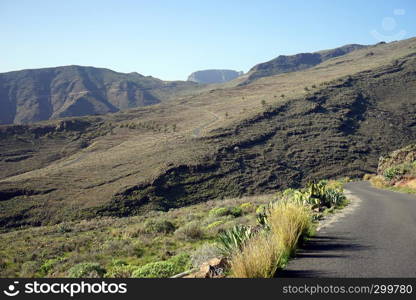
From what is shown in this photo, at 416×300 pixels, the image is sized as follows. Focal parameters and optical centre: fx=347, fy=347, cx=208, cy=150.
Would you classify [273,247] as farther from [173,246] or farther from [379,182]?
[379,182]

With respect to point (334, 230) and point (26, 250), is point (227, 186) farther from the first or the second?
point (334, 230)

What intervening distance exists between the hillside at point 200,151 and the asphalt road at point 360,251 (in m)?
34.3

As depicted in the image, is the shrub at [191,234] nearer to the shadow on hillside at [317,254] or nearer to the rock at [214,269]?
the shadow on hillside at [317,254]

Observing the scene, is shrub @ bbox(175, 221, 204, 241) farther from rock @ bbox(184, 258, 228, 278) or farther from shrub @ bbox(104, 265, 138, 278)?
rock @ bbox(184, 258, 228, 278)

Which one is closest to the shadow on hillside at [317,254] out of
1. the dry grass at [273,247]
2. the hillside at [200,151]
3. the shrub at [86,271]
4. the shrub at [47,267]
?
the dry grass at [273,247]

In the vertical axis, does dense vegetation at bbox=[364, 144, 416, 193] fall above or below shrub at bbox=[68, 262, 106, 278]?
below

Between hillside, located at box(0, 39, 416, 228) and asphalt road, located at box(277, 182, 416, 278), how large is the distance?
113 ft

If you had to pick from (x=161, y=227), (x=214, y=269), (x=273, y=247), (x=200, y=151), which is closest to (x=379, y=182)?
(x=161, y=227)

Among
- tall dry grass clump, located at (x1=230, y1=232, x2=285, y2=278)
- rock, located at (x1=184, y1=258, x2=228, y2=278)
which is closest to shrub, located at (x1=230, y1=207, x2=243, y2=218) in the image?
rock, located at (x1=184, y1=258, x2=228, y2=278)

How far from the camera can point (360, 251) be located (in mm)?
7484

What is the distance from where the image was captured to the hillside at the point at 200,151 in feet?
152

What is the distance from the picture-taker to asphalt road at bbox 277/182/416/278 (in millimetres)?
6129

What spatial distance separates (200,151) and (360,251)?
52.5 m

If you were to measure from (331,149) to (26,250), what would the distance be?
51.6 meters
